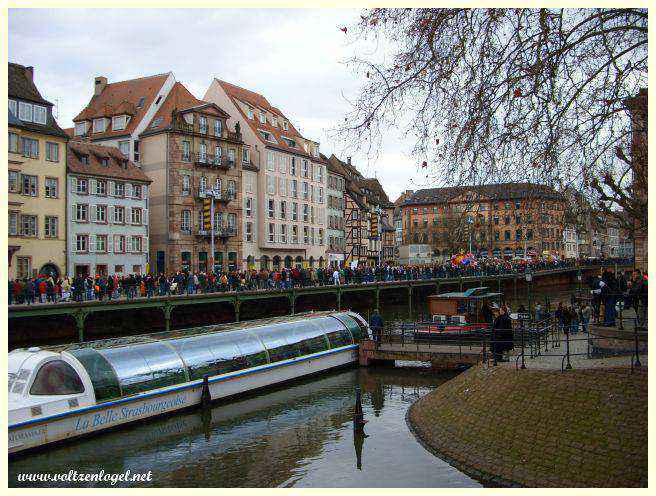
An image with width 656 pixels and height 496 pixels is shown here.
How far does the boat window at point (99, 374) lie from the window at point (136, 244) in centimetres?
4010

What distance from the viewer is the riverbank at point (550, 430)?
13.3m

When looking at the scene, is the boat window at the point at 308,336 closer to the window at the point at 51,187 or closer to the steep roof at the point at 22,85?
the window at the point at 51,187

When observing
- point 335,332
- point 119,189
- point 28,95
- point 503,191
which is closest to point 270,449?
point 503,191

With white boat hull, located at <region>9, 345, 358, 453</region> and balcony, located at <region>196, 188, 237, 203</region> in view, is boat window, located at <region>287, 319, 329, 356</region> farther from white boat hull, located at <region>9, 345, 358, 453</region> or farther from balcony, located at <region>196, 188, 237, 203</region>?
balcony, located at <region>196, 188, 237, 203</region>

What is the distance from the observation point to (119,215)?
58.7 meters

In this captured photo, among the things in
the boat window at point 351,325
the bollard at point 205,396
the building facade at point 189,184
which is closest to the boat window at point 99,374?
the bollard at point 205,396

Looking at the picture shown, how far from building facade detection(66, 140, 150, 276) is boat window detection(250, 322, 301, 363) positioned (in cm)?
3051

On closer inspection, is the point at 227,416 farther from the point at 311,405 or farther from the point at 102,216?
the point at 102,216

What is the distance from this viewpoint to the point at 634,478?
12.5 metres

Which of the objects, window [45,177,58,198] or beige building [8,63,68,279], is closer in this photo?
beige building [8,63,68,279]

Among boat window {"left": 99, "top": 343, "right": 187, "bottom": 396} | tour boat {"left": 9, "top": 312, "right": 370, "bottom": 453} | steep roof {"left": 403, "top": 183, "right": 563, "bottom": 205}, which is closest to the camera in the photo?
steep roof {"left": 403, "top": 183, "right": 563, "bottom": 205}

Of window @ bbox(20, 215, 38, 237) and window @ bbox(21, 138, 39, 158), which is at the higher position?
window @ bbox(21, 138, 39, 158)

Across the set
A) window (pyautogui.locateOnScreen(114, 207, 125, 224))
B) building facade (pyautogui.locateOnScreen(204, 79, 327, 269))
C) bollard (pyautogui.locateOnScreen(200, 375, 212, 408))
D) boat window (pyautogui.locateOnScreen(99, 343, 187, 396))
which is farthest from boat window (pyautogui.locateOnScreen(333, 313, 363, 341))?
building facade (pyautogui.locateOnScreen(204, 79, 327, 269))

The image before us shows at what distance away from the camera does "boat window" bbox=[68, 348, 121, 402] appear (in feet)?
65.9
